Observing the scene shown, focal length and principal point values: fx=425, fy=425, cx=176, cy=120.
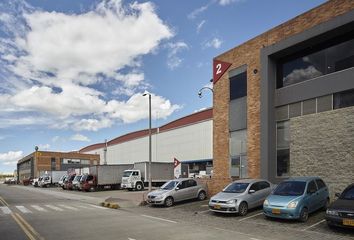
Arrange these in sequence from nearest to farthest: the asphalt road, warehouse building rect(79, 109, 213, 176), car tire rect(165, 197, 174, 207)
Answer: the asphalt road < car tire rect(165, 197, 174, 207) < warehouse building rect(79, 109, 213, 176)

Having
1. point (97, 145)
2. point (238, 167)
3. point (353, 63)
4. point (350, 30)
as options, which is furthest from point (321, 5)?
point (97, 145)

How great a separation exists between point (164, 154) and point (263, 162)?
183ft

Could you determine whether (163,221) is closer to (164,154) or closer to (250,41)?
(250,41)

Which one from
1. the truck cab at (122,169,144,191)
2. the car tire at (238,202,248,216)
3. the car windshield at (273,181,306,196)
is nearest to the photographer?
the car windshield at (273,181,306,196)

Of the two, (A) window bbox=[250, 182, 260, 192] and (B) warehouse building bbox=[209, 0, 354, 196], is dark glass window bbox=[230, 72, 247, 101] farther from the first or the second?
(A) window bbox=[250, 182, 260, 192]

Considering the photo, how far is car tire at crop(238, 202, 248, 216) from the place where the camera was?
714 inches

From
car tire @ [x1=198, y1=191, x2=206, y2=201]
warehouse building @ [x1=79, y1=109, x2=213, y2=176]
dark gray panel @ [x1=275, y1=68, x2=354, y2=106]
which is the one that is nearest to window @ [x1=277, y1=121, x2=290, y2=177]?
dark gray panel @ [x1=275, y1=68, x2=354, y2=106]

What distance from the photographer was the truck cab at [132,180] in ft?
142

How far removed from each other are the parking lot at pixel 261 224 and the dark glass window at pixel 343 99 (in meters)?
5.21

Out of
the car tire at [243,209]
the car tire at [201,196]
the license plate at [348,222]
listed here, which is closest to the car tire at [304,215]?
the license plate at [348,222]

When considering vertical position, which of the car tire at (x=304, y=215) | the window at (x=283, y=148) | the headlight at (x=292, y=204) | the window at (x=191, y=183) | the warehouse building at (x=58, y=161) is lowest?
the warehouse building at (x=58, y=161)


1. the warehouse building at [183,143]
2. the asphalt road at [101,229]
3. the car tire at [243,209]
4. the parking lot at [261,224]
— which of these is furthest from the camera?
the warehouse building at [183,143]

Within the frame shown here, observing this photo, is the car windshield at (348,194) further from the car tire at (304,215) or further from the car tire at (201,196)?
the car tire at (201,196)

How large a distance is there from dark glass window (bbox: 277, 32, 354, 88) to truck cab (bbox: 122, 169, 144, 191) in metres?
23.6
